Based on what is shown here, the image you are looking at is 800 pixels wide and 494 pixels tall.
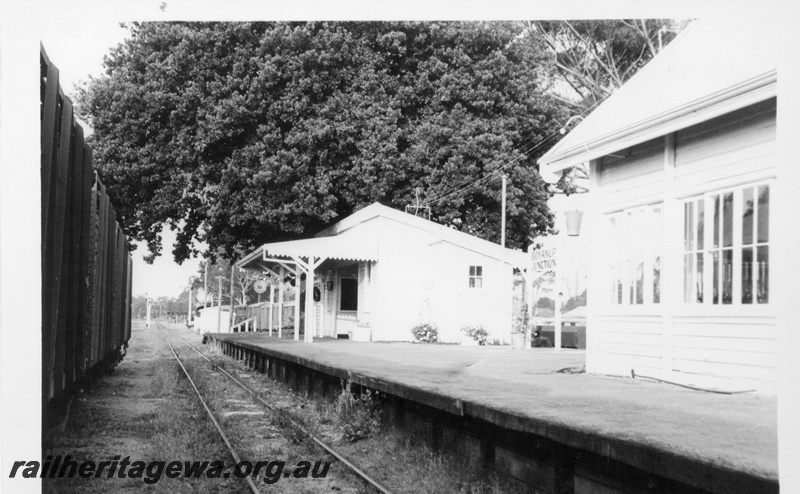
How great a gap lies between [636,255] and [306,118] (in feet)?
15.2

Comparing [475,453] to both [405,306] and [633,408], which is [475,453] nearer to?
[633,408]

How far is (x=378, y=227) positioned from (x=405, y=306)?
6.23 ft

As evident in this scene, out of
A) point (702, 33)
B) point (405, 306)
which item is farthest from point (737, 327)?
point (405, 306)

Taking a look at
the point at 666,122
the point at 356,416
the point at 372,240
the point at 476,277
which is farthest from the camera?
the point at 476,277

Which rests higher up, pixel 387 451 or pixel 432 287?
pixel 432 287

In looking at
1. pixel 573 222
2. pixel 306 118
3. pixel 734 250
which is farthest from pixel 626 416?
pixel 306 118

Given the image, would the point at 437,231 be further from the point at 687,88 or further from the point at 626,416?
the point at 626,416

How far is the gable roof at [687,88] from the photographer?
15.3 feet

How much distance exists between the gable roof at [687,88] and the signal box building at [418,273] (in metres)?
9.29

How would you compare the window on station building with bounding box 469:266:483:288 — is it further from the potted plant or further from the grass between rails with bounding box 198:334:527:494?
the grass between rails with bounding box 198:334:527:494

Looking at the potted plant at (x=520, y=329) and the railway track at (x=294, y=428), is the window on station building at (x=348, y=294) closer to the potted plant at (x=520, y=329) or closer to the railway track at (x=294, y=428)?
the potted plant at (x=520, y=329)

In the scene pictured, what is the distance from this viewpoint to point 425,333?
53.0 ft

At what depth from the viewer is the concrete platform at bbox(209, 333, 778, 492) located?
10.4 ft

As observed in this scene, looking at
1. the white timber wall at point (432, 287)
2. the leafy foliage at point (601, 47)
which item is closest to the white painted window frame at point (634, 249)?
the leafy foliage at point (601, 47)
